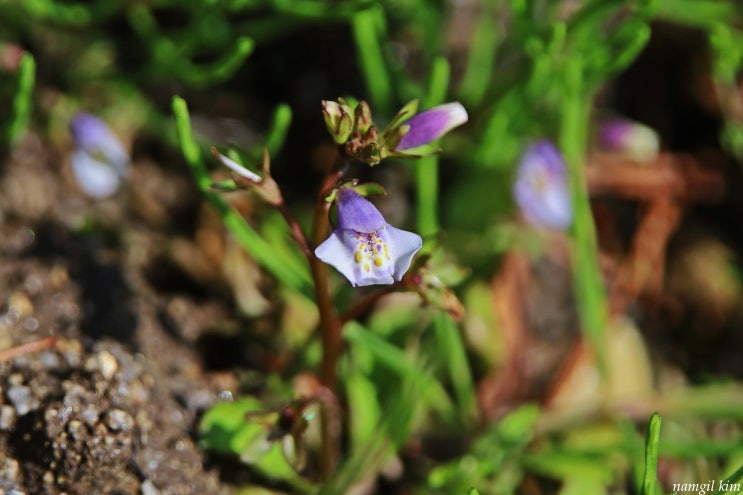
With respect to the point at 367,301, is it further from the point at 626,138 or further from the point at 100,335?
the point at 626,138

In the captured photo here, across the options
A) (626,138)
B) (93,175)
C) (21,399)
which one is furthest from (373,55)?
(21,399)

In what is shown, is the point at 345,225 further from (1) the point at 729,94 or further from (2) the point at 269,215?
(1) the point at 729,94

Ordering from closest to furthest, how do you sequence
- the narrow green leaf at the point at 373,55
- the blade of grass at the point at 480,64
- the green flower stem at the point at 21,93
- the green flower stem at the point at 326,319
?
the green flower stem at the point at 326,319, the green flower stem at the point at 21,93, the narrow green leaf at the point at 373,55, the blade of grass at the point at 480,64

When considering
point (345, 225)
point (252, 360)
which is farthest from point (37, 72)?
point (345, 225)

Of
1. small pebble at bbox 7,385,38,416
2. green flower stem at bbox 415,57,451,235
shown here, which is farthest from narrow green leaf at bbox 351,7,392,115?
small pebble at bbox 7,385,38,416

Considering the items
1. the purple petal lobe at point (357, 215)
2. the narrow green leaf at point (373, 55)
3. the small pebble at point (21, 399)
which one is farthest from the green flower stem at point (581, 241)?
the small pebble at point (21, 399)

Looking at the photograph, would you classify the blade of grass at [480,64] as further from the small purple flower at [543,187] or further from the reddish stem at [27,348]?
the reddish stem at [27,348]
